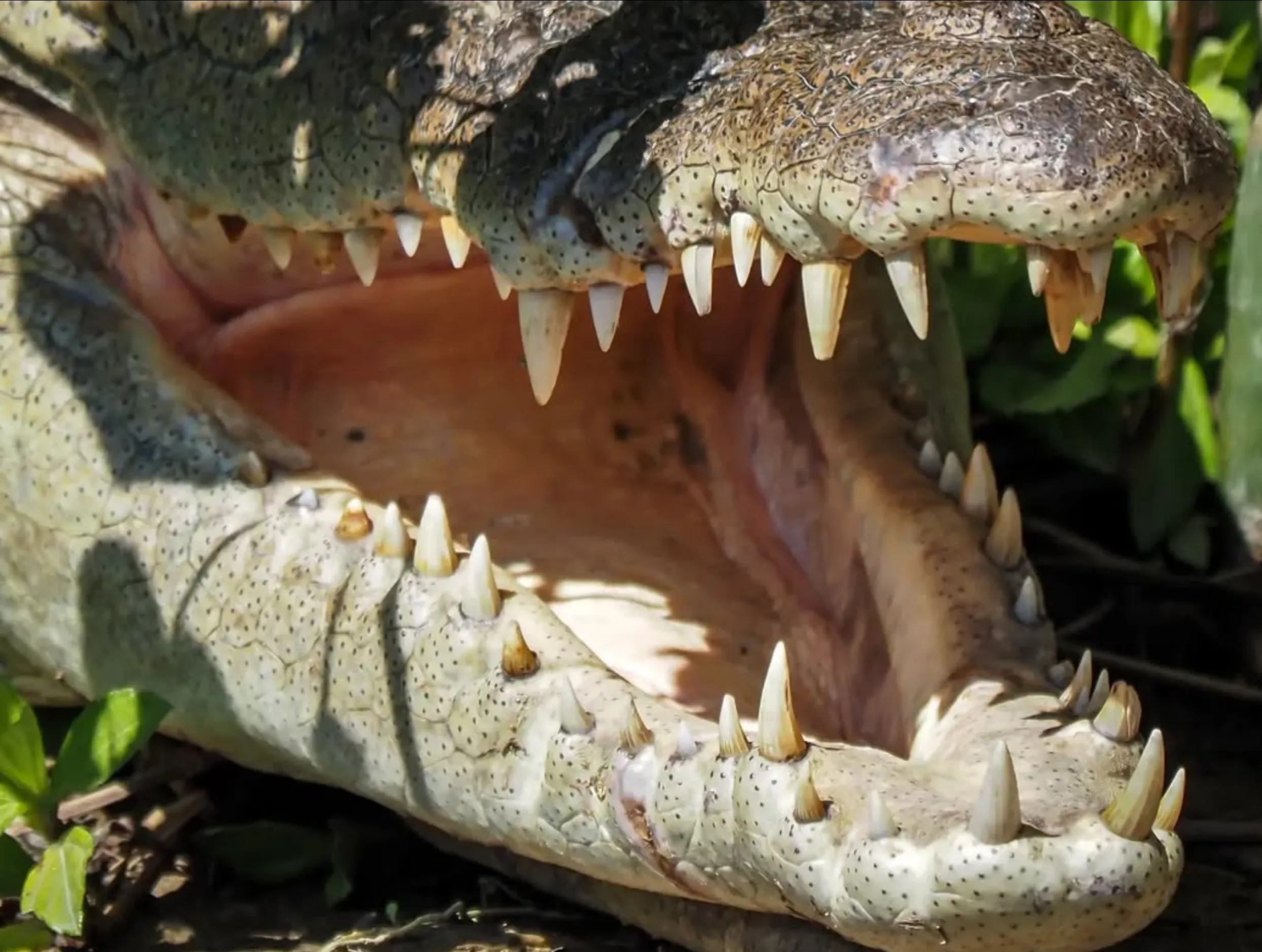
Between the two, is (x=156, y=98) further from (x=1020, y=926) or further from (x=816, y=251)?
(x=1020, y=926)

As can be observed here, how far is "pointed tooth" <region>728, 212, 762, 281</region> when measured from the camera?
2035mm

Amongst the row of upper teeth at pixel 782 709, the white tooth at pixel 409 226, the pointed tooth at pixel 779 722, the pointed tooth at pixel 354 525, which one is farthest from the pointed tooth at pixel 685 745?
the white tooth at pixel 409 226

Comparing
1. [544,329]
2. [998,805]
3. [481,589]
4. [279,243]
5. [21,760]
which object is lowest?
[21,760]

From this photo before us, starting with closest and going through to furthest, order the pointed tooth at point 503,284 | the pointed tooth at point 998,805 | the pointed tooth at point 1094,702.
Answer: the pointed tooth at point 998,805 < the pointed tooth at point 1094,702 < the pointed tooth at point 503,284

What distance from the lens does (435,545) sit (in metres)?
2.34

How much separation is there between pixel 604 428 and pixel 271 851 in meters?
0.98

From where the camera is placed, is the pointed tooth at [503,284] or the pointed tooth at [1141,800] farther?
the pointed tooth at [503,284]

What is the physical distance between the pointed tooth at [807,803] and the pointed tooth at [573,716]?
34 cm

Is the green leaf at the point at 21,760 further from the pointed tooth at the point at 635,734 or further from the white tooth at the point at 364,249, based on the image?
the pointed tooth at the point at 635,734

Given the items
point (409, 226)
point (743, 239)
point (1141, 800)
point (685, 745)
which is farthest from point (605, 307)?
point (1141, 800)

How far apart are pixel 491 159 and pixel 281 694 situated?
0.87 meters

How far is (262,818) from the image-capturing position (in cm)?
286

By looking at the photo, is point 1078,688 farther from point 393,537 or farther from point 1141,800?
point 393,537

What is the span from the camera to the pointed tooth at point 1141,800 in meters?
1.86
